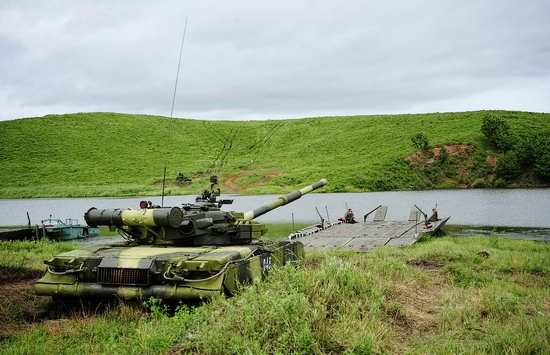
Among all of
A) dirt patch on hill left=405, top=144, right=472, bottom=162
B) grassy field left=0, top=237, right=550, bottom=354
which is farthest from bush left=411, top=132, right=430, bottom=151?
grassy field left=0, top=237, right=550, bottom=354

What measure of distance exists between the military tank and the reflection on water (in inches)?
725

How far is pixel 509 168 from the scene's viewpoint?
177ft

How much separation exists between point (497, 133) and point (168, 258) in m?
58.2

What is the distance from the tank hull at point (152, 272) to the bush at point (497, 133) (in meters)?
55.1

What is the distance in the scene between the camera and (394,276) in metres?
11.6

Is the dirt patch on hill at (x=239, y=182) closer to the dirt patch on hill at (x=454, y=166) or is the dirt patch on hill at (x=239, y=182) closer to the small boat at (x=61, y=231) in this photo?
the dirt patch on hill at (x=454, y=166)

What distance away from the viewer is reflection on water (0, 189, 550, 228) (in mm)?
32656

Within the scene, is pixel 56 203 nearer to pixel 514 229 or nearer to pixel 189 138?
pixel 189 138

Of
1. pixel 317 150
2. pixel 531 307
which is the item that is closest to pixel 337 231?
pixel 531 307

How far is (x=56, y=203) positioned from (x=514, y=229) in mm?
43788

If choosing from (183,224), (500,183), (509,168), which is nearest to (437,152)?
(509,168)

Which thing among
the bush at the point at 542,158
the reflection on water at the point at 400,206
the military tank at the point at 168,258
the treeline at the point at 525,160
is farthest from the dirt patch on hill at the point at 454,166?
the military tank at the point at 168,258

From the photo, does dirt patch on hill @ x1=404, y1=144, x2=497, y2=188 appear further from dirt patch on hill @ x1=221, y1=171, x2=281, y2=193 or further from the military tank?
the military tank

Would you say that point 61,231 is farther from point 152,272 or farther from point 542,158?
point 542,158
